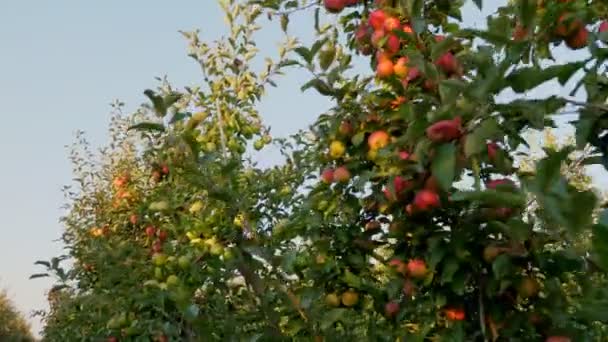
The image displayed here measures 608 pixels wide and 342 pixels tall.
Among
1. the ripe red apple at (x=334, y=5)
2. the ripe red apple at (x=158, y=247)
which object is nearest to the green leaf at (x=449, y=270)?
the ripe red apple at (x=334, y=5)

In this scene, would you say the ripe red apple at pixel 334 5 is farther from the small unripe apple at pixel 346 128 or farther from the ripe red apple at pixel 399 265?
the ripe red apple at pixel 399 265

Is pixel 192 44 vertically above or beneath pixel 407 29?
above

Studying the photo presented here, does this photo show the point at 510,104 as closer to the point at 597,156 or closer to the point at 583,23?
the point at 583,23

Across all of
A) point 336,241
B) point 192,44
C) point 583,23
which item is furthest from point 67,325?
point 583,23

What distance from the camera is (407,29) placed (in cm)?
241

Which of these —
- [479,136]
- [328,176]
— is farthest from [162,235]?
[479,136]

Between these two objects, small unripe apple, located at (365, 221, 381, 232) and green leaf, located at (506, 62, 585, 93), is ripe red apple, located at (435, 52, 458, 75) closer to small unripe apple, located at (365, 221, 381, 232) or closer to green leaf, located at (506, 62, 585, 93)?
small unripe apple, located at (365, 221, 381, 232)

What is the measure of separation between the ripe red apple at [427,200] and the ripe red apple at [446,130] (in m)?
0.37

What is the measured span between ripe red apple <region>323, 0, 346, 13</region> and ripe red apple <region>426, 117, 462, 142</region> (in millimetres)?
1067

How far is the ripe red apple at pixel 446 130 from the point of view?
168 cm

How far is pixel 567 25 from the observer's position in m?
1.86

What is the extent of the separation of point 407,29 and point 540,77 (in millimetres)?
1085

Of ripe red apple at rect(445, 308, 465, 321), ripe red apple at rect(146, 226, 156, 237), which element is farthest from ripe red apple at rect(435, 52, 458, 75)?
ripe red apple at rect(146, 226, 156, 237)

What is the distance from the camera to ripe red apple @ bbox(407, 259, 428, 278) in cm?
216
